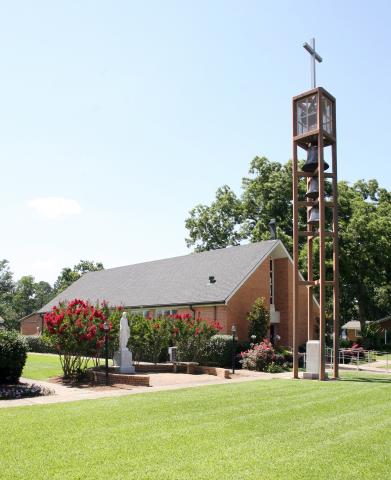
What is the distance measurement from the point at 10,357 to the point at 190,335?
28.8 ft

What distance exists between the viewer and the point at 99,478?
675 cm

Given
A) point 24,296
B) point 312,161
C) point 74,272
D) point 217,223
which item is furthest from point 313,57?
point 24,296

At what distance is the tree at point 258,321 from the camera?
2839 cm

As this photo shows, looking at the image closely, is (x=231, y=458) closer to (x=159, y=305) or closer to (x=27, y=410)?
(x=27, y=410)

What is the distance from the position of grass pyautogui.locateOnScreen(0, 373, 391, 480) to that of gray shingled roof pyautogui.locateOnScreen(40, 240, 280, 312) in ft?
50.6

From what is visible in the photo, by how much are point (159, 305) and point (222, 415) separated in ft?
68.0

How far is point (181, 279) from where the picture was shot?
3394cm

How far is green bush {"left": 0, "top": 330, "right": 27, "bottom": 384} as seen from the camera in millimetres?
17266

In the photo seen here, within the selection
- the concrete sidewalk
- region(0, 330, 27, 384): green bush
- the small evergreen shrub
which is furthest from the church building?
region(0, 330, 27, 384): green bush

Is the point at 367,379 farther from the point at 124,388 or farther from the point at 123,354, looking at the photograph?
the point at 124,388

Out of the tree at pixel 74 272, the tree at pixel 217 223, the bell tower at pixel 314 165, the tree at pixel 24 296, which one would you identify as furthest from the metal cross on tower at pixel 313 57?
the tree at pixel 24 296

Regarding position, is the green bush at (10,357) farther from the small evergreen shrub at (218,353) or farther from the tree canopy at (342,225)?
the tree canopy at (342,225)

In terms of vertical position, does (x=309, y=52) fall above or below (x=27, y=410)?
above

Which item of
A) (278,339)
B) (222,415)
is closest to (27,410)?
(222,415)
